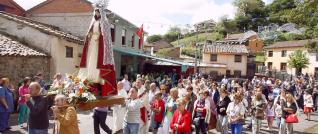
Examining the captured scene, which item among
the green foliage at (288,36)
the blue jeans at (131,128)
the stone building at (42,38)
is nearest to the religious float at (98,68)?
the blue jeans at (131,128)

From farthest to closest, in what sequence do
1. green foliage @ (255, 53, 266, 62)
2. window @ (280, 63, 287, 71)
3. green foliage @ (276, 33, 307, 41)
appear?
green foliage @ (276, 33, 307, 41) → green foliage @ (255, 53, 266, 62) → window @ (280, 63, 287, 71)

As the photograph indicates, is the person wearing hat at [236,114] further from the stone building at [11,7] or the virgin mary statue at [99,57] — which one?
the stone building at [11,7]

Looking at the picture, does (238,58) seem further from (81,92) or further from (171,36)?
(171,36)

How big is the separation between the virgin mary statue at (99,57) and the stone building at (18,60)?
10.4m

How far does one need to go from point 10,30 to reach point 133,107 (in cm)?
1545

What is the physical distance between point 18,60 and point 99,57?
1149cm

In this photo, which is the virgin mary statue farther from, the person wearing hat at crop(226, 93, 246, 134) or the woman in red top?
the person wearing hat at crop(226, 93, 246, 134)

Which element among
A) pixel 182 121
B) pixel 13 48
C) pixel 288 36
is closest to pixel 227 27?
pixel 288 36

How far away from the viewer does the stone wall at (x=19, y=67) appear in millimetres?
17281

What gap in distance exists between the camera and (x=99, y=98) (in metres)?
7.97

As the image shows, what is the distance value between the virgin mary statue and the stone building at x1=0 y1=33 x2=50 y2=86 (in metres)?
10.4

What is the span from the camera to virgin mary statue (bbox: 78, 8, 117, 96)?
7.93 meters

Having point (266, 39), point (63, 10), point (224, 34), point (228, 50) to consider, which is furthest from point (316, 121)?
point (224, 34)

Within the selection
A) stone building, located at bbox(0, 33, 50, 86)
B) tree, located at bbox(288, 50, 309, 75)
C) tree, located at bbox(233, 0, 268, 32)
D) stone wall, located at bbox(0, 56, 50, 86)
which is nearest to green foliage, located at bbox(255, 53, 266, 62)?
tree, located at bbox(288, 50, 309, 75)
